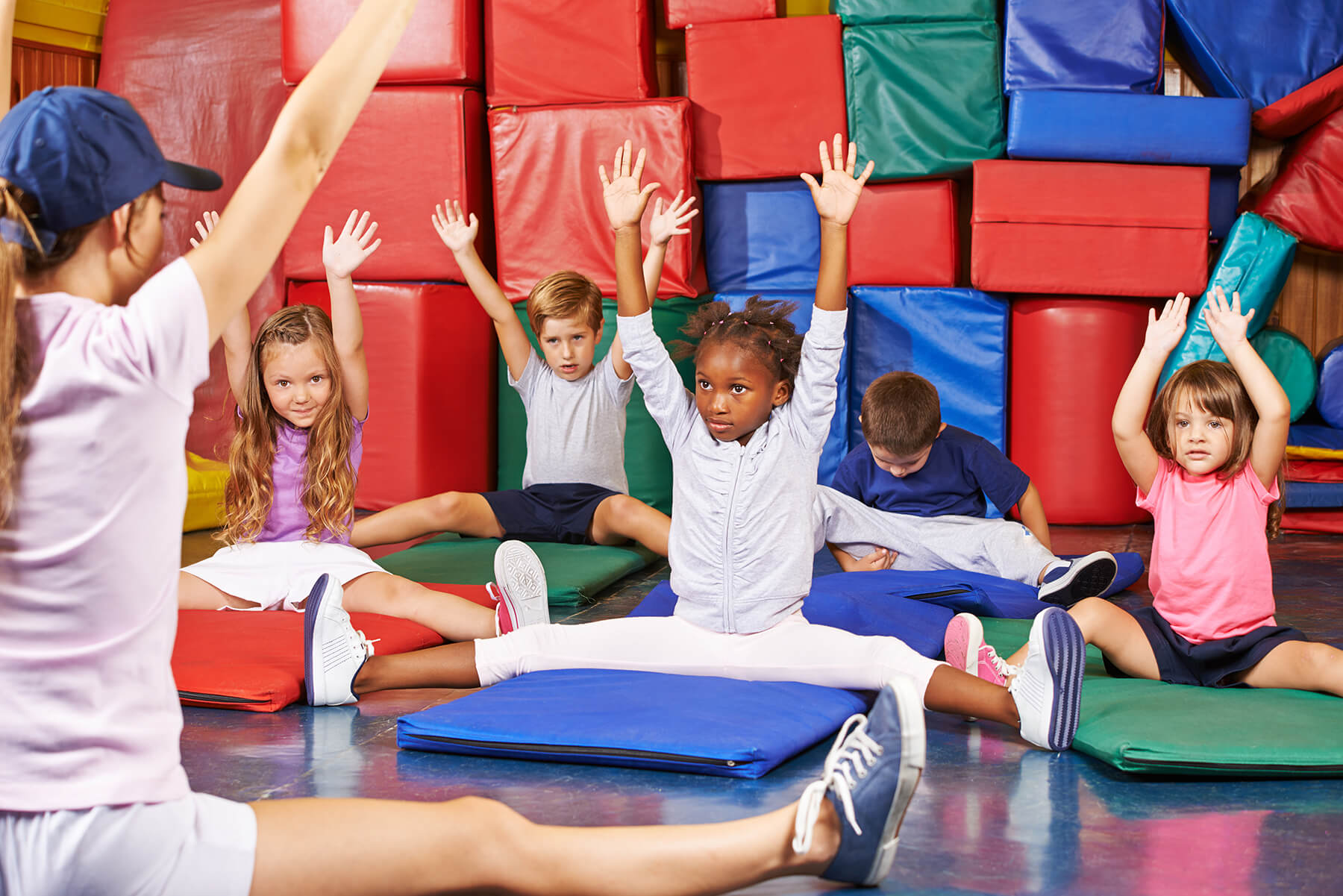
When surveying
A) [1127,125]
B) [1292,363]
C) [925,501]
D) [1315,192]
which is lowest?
[925,501]

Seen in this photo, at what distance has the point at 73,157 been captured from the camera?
1218mm

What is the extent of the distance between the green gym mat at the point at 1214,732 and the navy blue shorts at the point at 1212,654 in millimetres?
96

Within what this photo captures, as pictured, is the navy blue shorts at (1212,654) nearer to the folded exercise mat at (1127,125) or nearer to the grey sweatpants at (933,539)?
the grey sweatpants at (933,539)

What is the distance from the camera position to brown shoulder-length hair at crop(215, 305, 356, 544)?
3.20 metres

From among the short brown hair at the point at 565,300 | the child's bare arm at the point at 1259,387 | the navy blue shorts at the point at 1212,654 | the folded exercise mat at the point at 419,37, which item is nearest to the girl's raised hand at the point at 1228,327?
the child's bare arm at the point at 1259,387

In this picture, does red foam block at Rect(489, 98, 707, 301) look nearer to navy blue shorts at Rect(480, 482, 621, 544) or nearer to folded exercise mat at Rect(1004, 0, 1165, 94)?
navy blue shorts at Rect(480, 482, 621, 544)

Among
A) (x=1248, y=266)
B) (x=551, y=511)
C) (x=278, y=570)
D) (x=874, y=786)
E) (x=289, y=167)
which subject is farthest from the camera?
(x=1248, y=266)

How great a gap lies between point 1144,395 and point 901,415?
1.14 metres

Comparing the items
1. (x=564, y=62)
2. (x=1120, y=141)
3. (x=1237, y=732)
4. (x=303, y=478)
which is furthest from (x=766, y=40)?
(x=1237, y=732)

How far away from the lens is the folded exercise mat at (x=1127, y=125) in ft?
16.2

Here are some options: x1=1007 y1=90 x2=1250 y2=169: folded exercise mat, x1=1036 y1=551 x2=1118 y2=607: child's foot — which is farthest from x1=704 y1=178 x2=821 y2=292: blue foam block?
x1=1036 y1=551 x2=1118 y2=607: child's foot

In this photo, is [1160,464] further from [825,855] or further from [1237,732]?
[825,855]

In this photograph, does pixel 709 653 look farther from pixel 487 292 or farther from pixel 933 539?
pixel 487 292

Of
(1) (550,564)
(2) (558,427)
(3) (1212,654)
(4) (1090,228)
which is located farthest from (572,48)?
(3) (1212,654)
